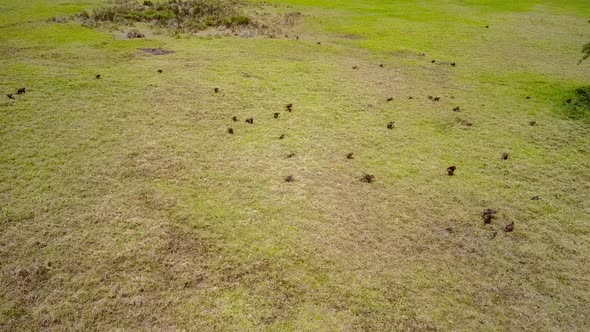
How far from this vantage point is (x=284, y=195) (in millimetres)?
11367

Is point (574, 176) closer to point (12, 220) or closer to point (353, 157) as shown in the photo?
point (353, 157)

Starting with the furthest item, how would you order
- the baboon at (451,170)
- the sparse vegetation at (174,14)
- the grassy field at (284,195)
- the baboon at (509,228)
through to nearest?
1. the sparse vegetation at (174,14)
2. the baboon at (451,170)
3. the baboon at (509,228)
4. the grassy field at (284,195)

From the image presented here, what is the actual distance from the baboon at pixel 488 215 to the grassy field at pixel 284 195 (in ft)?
0.63

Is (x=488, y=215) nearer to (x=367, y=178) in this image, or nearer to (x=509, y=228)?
(x=509, y=228)

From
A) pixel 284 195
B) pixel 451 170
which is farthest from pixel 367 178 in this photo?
pixel 451 170

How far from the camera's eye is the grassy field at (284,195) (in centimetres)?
828

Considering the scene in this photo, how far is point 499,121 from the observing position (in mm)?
16500

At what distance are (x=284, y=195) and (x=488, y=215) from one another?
584 centimetres

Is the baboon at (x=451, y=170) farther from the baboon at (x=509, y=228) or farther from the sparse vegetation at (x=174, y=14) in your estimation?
the sparse vegetation at (x=174, y=14)

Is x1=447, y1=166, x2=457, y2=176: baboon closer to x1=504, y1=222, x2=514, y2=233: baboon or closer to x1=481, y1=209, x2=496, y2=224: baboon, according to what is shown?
x1=481, y1=209, x2=496, y2=224: baboon

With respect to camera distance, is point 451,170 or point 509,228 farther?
point 451,170

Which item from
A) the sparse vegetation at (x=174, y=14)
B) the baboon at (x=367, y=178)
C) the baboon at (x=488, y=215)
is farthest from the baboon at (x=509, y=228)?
the sparse vegetation at (x=174, y=14)

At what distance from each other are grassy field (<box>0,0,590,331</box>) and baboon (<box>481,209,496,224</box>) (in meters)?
0.19

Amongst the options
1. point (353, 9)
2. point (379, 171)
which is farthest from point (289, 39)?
point (379, 171)
